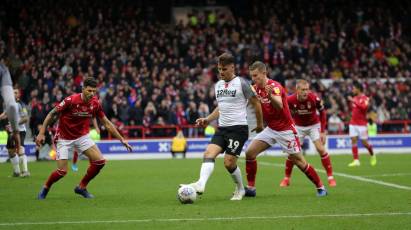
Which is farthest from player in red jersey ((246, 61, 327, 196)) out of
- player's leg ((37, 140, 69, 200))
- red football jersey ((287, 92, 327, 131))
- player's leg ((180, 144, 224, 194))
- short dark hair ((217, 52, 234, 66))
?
player's leg ((37, 140, 69, 200))

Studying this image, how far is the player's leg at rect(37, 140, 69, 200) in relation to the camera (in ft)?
41.3

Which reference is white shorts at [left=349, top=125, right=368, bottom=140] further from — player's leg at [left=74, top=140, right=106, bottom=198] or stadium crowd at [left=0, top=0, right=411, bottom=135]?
player's leg at [left=74, top=140, right=106, bottom=198]

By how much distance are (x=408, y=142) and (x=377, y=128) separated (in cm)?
171

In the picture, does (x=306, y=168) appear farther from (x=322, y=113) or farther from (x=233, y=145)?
(x=322, y=113)

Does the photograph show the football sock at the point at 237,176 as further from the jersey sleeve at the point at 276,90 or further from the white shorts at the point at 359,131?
the white shorts at the point at 359,131

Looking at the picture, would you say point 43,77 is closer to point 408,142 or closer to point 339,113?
point 339,113

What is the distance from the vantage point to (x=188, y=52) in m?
35.3

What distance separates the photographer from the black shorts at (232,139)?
39.3 ft

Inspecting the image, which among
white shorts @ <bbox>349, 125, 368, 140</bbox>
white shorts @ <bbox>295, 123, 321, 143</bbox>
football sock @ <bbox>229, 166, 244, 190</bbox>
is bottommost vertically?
white shorts @ <bbox>349, 125, 368, 140</bbox>

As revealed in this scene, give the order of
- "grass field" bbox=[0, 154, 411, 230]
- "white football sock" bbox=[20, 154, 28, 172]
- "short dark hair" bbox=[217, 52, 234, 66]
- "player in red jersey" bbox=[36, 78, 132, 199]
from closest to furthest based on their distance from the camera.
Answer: "grass field" bbox=[0, 154, 411, 230] → "short dark hair" bbox=[217, 52, 234, 66] → "player in red jersey" bbox=[36, 78, 132, 199] → "white football sock" bbox=[20, 154, 28, 172]

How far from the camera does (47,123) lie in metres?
12.4

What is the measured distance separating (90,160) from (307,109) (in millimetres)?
4970

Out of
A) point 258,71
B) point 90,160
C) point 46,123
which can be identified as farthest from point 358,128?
point 46,123

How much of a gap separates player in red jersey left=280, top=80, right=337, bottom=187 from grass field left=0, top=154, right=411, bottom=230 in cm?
49
